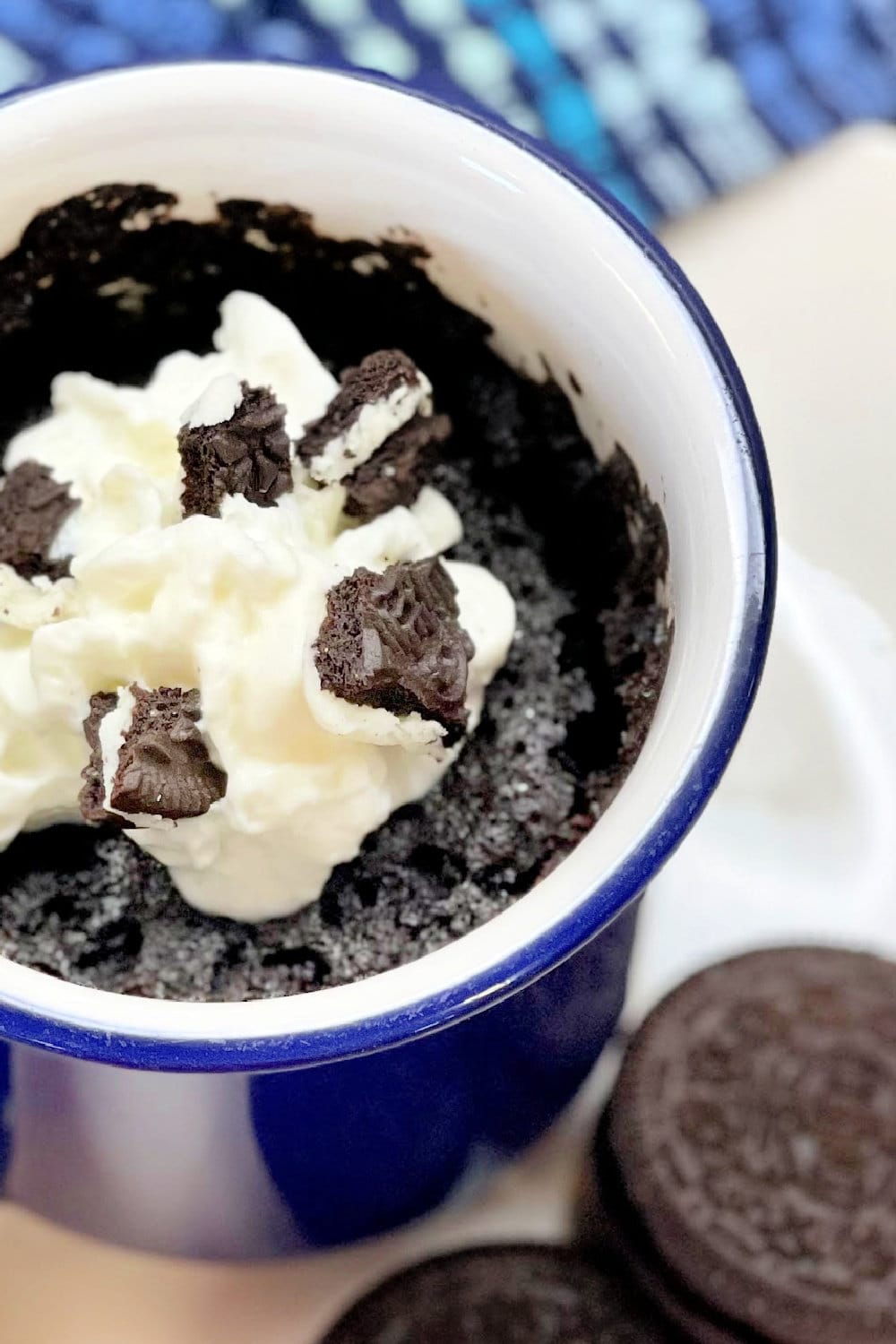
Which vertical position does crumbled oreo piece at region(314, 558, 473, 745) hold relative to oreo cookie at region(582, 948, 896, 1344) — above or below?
above

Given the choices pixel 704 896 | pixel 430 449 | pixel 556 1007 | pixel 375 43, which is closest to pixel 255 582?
pixel 430 449

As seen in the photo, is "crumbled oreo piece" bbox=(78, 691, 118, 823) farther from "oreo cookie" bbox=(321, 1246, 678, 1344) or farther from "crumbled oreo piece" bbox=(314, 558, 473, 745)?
"oreo cookie" bbox=(321, 1246, 678, 1344)

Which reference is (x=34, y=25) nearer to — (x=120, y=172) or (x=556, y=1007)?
(x=120, y=172)

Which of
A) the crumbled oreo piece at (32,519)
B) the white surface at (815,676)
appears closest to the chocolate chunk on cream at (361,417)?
the crumbled oreo piece at (32,519)

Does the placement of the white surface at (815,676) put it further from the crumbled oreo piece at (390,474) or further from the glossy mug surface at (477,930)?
the crumbled oreo piece at (390,474)

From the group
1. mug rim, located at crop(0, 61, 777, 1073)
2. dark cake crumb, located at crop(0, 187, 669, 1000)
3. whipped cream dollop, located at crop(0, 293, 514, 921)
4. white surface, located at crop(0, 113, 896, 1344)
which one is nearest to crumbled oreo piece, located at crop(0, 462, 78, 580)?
whipped cream dollop, located at crop(0, 293, 514, 921)

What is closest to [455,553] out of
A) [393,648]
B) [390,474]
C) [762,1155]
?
[390,474]
